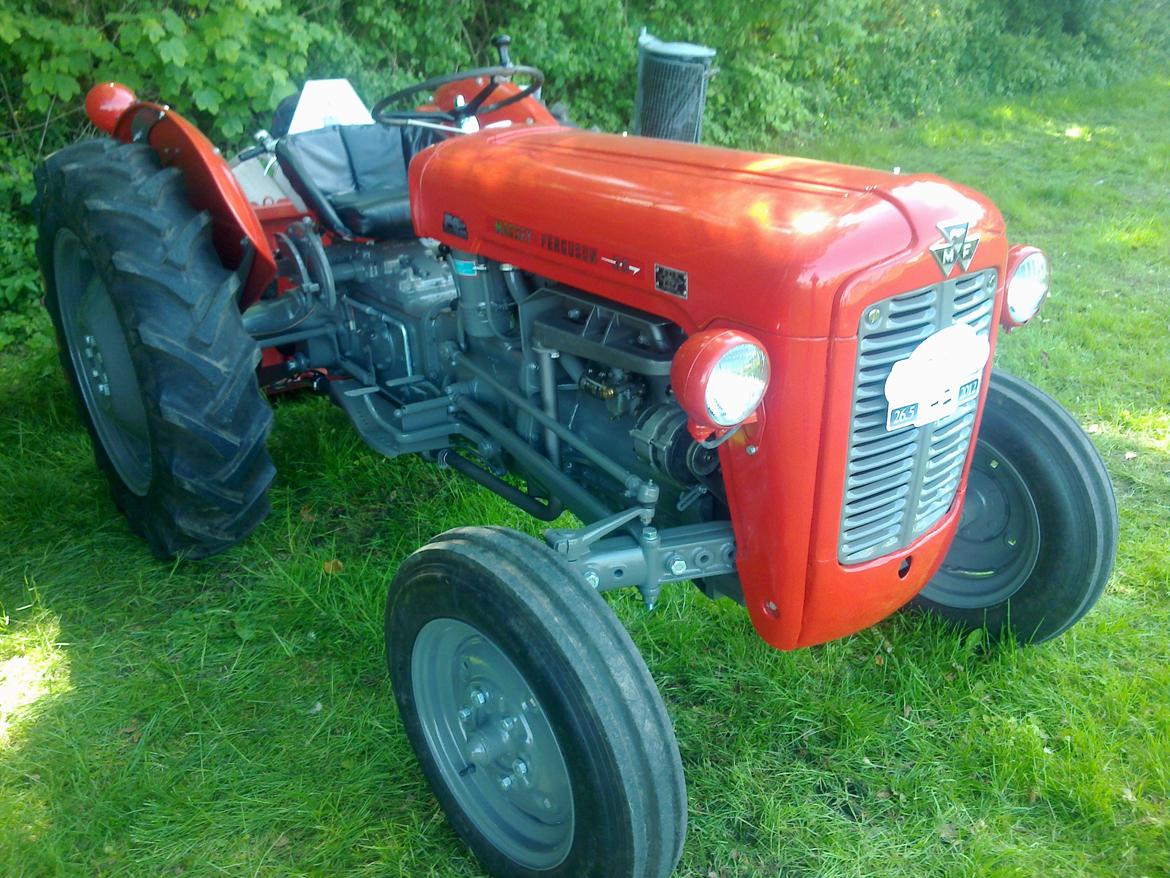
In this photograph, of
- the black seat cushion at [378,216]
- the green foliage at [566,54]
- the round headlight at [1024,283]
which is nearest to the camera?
the round headlight at [1024,283]

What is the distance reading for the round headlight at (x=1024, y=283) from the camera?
207 centimetres

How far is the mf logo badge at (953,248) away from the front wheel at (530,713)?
91 centimetres

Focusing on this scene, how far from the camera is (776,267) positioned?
1711 millimetres

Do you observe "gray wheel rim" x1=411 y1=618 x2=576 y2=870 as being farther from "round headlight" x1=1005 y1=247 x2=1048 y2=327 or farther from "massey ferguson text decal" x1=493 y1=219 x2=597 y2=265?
"round headlight" x1=1005 y1=247 x2=1048 y2=327

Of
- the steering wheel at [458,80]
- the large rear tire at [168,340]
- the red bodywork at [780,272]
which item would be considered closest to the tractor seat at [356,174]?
the steering wheel at [458,80]

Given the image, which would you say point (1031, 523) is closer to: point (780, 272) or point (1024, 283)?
point (1024, 283)

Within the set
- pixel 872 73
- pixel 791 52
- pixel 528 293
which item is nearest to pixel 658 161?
pixel 528 293

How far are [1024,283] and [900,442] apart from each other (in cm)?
53

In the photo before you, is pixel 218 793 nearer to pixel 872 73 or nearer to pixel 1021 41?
pixel 872 73

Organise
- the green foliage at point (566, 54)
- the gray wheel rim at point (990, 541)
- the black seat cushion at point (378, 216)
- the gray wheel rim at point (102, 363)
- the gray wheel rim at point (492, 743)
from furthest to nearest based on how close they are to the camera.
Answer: the green foliage at point (566, 54), the black seat cushion at point (378, 216), the gray wheel rim at point (102, 363), the gray wheel rim at point (990, 541), the gray wheel rim at point (492, 743)

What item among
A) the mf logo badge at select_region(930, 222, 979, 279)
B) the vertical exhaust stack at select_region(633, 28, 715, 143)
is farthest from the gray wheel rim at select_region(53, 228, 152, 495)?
the vertical exhaust stack at select_region(633, 28, 715, 143)

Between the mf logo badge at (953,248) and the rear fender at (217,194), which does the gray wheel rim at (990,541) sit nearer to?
the mf logo badge at (953,248)

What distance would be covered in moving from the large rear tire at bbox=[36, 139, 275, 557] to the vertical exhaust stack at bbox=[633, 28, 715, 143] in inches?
137

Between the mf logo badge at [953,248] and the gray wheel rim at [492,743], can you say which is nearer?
the mf logo badge at [953,248]
